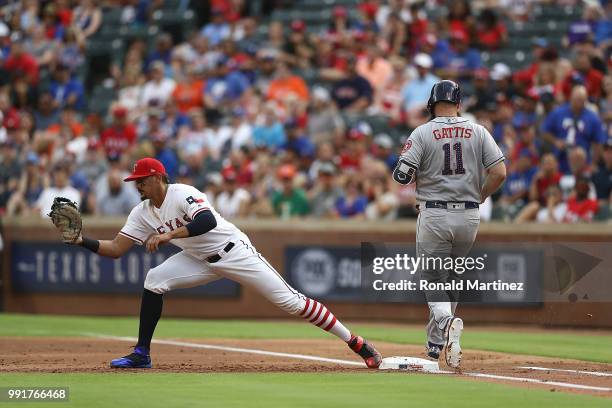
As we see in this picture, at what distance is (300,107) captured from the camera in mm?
19266

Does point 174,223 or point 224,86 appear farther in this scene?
point 224,86

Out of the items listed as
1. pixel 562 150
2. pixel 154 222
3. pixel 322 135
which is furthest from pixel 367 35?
pixel 154 222

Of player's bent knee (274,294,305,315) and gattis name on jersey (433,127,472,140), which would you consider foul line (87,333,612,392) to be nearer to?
player's bent knee (274,294,305,315)

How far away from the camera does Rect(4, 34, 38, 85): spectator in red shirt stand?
23.0 meters

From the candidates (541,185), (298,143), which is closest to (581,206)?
(541,185)

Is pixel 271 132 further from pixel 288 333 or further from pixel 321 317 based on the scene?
pixel 321 317

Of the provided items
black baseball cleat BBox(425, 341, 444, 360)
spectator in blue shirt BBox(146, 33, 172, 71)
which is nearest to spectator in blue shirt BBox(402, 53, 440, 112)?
spectator in blue shirt BBox(146, 33, 172, 71)

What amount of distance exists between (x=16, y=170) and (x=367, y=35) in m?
6.26

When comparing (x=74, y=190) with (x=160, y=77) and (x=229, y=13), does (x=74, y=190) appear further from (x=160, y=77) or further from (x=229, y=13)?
(x=229, y=13)

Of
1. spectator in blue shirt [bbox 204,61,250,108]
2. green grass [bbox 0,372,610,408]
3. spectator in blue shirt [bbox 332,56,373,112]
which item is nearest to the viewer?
green grass [bbox 0,372,610,408]

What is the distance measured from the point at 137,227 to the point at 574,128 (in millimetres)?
7923

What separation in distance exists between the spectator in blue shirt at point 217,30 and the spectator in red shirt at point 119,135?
2.92 meters

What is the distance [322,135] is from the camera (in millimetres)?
18766

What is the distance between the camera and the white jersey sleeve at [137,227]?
9.62m
